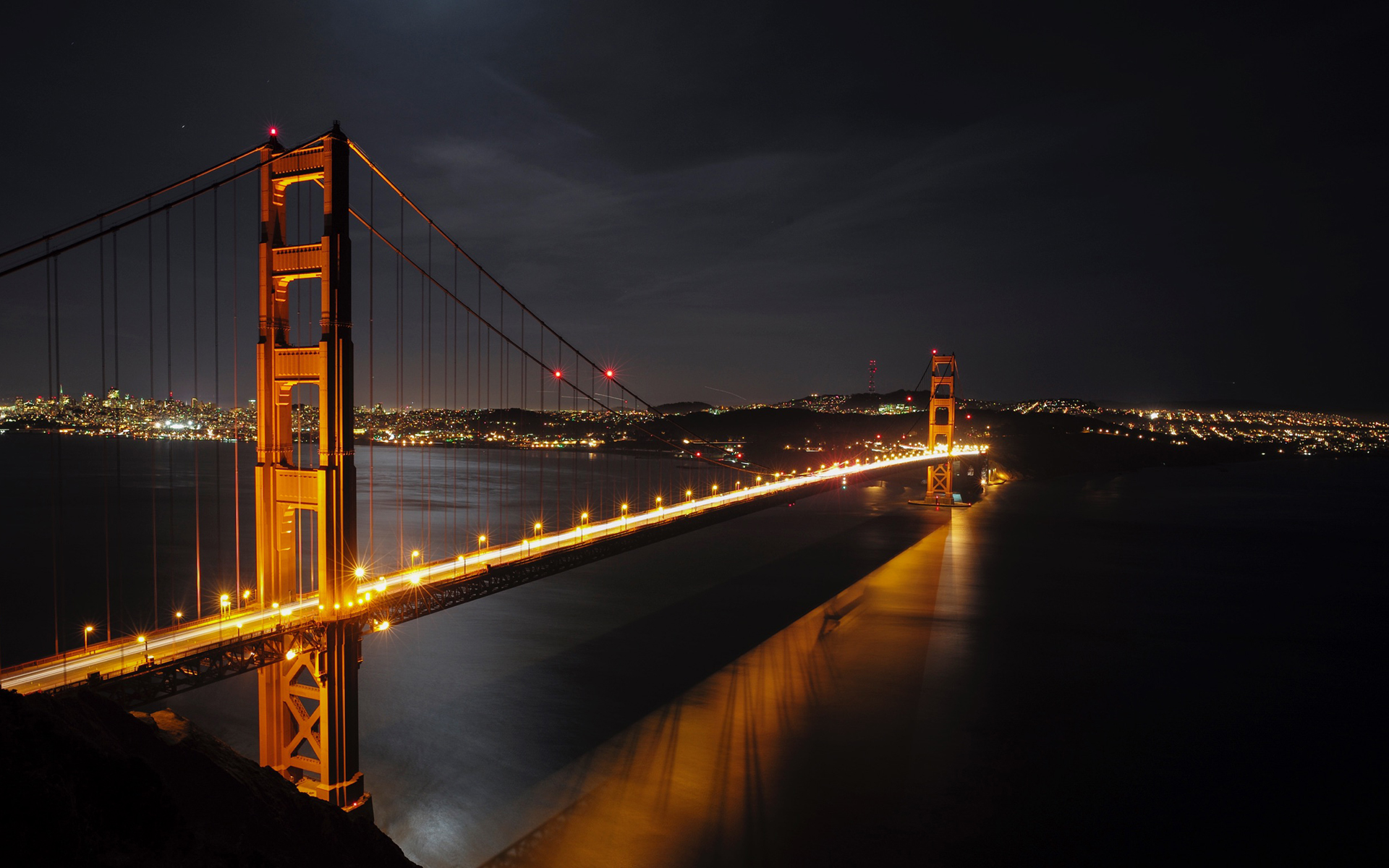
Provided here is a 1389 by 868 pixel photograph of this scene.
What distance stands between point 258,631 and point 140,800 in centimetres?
544

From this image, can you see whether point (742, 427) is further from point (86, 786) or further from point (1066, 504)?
point (86, 786)

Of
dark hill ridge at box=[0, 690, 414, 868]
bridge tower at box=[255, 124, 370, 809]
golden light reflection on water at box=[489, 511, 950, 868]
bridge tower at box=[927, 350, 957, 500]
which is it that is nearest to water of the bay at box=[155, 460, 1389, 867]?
golden light reflection on water at box=[489, 511, 950, 868]

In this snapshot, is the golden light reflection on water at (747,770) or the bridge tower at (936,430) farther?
the bridge tower at (936,430)

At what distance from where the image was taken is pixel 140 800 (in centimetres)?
422

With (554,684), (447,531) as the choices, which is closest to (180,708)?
(554,684)

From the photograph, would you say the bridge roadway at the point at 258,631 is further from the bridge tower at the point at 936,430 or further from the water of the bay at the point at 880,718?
the bridge tower at the point at 936,430

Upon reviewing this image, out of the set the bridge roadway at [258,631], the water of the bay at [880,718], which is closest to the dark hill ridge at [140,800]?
the bridge roadway at [258,631]

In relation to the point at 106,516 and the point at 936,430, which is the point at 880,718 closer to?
the point at 106,516

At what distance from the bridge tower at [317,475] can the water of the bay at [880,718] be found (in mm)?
2323

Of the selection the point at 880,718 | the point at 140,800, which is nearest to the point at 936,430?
the point at 880,718

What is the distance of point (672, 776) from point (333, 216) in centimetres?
1063

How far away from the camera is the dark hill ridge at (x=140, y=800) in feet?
12.2

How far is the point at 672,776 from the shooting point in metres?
12.6

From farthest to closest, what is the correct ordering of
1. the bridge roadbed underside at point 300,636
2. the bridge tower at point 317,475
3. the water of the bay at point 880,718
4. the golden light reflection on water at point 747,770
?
1. the water of the bay at point 880,718
2. the golden light reflection on water at point 747,770
3. the bridge tower at point 317,475
4. the bridge roadbed underside at point 300,636
